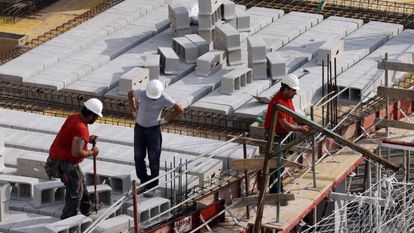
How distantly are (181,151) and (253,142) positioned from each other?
1316 millimetres

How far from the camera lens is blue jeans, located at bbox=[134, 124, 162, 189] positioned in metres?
28.5

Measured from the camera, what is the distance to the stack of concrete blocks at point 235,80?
33406mm

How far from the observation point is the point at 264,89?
3388cm

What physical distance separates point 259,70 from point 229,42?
0.89 m

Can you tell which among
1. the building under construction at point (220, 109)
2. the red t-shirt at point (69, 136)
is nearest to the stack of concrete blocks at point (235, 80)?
the building under construction at point (220, 109)

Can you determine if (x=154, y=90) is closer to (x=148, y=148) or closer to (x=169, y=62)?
(x=148, y=148)

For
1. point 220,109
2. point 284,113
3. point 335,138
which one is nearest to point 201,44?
point 220,109

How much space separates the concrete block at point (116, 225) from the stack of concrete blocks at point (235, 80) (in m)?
6.88

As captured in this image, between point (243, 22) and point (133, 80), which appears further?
point (243, 22)

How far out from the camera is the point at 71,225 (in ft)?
86.4

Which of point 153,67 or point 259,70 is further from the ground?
point 153,67

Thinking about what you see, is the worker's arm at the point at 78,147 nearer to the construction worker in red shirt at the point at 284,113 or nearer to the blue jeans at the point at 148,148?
the blue jeans at the point at 148,148

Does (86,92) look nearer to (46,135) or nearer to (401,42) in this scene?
(46,135)

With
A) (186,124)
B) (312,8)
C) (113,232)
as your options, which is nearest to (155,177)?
(113,232)
